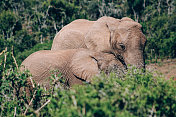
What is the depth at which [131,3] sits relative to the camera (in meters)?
31.2

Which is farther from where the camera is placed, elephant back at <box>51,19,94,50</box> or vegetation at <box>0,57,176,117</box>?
elephant back at <box>51,19,94,50</box>

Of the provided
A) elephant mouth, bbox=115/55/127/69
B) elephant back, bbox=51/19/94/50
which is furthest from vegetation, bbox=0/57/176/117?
elephant back, bbox=51/19/94/50

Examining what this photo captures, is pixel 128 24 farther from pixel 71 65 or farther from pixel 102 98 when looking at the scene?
pixel 102 98

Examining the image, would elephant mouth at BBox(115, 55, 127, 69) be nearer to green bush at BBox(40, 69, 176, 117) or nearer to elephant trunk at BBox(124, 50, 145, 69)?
elephant trunk at BBox(124, 50, 145, 69)

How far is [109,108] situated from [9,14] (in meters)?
31.1

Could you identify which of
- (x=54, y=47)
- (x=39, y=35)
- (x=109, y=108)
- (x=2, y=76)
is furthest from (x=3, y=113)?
(x=39, y=35)

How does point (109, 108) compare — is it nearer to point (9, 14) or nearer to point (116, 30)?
point (116, 30)

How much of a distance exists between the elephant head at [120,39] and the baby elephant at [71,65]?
288mm

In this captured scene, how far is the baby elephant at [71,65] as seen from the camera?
491cm

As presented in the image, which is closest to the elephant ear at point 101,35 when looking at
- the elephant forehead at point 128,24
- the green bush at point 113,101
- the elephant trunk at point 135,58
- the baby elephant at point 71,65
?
the elephant forehead at point 128,24

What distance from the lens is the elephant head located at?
198 inches

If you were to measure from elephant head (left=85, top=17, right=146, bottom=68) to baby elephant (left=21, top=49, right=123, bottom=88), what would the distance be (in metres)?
0.29

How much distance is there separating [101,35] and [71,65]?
1.02m

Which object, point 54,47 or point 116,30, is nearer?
point 116,30
